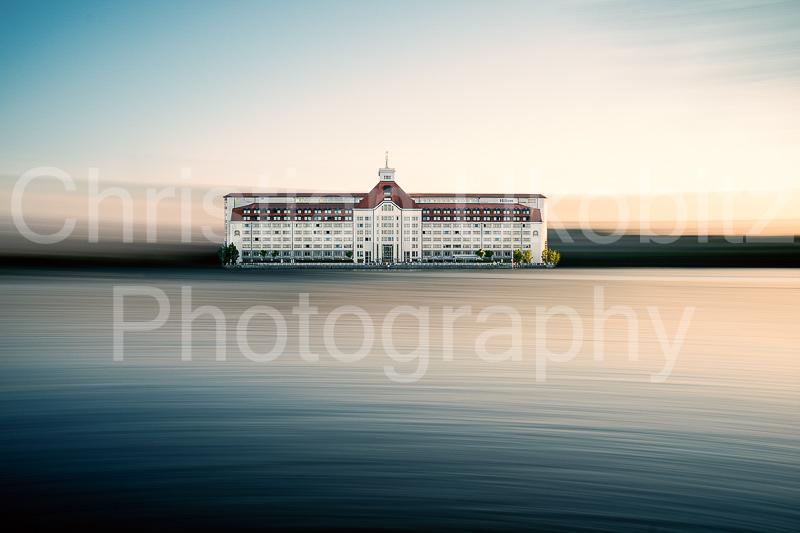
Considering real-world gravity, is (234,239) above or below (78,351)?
above

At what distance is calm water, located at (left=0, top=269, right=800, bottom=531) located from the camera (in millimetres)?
5180

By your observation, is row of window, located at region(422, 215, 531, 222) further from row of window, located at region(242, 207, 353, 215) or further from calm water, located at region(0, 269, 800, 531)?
calm water, located at region(0, 269, 800, 531)

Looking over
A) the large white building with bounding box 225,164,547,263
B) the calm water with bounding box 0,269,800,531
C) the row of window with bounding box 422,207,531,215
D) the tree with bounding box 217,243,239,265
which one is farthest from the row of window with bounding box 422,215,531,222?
the calm water with bounding box 0,269,800,531

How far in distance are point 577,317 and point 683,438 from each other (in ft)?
60.0

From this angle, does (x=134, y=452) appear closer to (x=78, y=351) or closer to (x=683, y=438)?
(x=683, y=438)

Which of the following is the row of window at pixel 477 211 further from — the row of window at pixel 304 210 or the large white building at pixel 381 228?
the row of window at pixel 304 210

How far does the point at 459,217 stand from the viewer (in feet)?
474

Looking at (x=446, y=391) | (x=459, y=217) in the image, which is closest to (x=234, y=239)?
(x=459, y=217)

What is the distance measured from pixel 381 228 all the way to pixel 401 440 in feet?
435

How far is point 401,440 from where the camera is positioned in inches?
293

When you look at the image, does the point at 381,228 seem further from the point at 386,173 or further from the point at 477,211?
the point at 477,211

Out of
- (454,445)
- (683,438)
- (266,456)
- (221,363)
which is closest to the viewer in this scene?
(266,456)

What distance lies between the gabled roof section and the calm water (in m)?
129

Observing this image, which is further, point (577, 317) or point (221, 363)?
point (577, 317)
